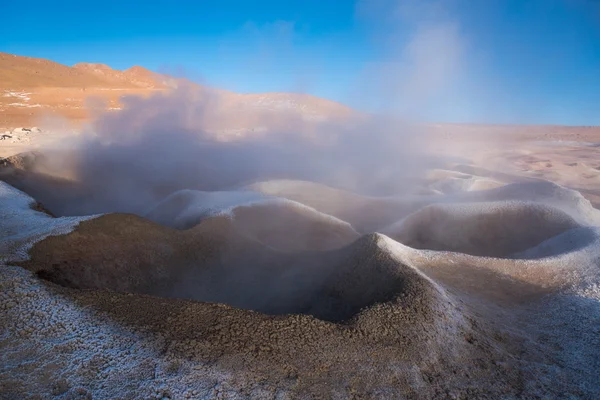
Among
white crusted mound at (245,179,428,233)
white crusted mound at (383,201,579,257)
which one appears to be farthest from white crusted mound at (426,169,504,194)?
white crusted mound at (383,201,579,257)

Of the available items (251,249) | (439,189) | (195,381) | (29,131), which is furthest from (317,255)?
(29,131)

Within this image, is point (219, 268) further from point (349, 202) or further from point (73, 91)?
point (73, 91)

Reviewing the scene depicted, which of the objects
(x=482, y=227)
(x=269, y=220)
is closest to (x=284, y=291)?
(x=269, y=220)

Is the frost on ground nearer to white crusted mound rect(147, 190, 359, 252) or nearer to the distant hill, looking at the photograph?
white crusted mound rect(147, 190, 359, 252)

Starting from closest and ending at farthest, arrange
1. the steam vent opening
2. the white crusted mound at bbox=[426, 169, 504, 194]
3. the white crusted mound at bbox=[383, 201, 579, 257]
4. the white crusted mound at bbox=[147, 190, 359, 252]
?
the steam vent opening < the white crusted mound at bbox=[147, 190, 359, 252] < the white crusted mound at bbox=[383, 201, 579, 257] < the white crusted mound at bbox=[426, 169, 504, 194]

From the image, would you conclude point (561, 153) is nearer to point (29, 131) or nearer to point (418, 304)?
point (418, 304)

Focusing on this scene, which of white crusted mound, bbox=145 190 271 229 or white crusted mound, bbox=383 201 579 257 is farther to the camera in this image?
white crusted mound, bbox=145 190 271 229
